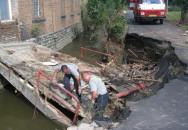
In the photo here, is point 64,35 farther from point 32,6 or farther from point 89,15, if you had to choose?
point 32,6

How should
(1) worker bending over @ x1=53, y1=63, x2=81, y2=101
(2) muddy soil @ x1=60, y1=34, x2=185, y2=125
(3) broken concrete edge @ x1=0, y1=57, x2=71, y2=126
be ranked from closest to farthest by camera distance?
1. (3) broken concrete edge @ x1=0, y1=57, x2=71, y2=126
2. (1) worker bending over @ x1=53, y1=63, x2=81, y2=101
3. (2) muddy soil @ x1=60, y1=34, x2=185, y2=125

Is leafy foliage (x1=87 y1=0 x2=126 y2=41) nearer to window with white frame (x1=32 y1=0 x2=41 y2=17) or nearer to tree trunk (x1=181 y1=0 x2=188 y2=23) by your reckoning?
window with white frame (x1=32 y1=0 x2=41 y2=17)

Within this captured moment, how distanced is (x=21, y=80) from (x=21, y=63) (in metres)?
1.49

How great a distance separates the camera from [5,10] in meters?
17.6

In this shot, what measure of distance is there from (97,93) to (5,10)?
8467mm

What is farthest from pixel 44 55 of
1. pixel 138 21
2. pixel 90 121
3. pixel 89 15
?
pixel 138 21

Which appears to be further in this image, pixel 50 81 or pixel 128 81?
pixel 128 81

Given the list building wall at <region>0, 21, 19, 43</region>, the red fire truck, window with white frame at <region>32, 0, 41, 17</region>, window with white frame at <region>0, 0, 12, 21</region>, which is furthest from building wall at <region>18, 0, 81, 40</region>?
the red fire truck

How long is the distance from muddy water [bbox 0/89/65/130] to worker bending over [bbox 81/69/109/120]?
4.38ft

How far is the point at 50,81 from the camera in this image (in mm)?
12406

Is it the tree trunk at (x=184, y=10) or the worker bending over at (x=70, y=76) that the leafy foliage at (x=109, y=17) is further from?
the worker bending over at (x=70, y=76)

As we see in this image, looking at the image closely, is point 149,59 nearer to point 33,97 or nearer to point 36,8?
point 36,8

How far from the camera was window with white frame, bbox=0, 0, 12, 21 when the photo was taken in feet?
56.4

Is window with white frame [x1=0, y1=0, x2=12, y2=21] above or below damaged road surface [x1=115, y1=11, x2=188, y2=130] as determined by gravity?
above
